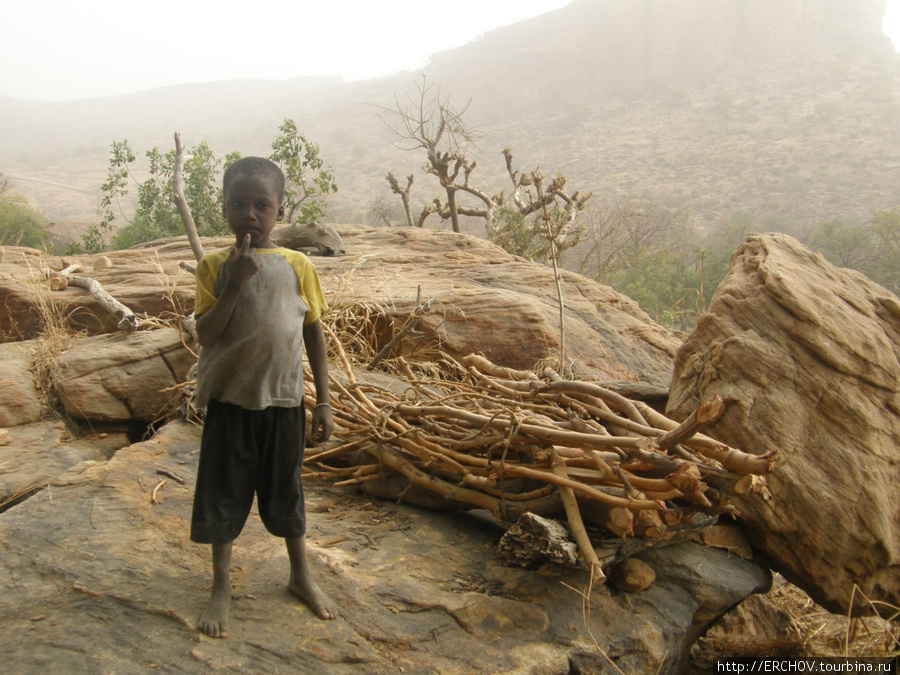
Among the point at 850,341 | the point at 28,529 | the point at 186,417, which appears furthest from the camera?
the point at 186,417

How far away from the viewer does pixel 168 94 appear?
231 ft

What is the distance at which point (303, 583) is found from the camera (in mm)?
1835

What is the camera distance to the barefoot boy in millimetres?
1661

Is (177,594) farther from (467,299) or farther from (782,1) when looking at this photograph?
(782,1)

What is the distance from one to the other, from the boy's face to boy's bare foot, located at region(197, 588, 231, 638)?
3.45 feet

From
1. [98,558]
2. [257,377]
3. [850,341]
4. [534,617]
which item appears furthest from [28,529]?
[850,341]

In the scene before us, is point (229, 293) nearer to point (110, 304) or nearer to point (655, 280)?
point (110, 304)

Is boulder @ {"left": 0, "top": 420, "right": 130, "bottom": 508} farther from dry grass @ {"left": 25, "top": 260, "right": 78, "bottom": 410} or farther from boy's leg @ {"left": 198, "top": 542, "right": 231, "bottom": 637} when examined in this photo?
boy's leg @ {"left": 198, "top": 542, "right": 231, "bottom": 637}

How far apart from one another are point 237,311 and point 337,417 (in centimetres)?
126

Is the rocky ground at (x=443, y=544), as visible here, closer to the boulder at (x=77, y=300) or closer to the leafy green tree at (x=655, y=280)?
the boulder at (x=77, y=300)

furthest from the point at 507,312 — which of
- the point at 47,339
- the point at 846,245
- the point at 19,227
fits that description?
the point at 846,245

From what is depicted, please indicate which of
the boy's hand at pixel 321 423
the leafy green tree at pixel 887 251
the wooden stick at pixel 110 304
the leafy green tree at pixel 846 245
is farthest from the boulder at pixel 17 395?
the leafy green tree at pixel 887 251

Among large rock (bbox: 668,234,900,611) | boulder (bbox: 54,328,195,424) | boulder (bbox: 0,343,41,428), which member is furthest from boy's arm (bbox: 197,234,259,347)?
boulder (bbox: 0,343,41,428)

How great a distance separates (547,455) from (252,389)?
1045 millimetres
